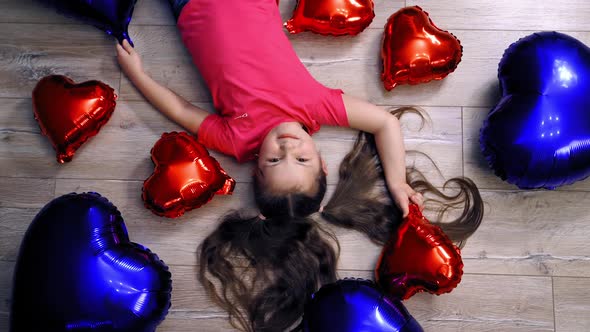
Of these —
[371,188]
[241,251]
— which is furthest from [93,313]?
[371,188]

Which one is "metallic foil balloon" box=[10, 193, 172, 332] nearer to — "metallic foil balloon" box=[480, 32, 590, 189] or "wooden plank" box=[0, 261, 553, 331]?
"wooden plank" box=[0, 261, 553, 331]

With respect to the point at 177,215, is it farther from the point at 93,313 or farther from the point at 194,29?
the point at 194,29

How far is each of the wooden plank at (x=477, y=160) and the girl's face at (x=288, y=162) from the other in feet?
1.18

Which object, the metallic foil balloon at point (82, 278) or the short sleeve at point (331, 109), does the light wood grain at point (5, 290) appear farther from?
the short sleeve at point (331, 109)

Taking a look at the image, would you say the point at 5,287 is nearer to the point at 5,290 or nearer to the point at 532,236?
the point at 5,290

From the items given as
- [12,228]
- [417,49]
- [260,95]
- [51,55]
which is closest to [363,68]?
[417,49]

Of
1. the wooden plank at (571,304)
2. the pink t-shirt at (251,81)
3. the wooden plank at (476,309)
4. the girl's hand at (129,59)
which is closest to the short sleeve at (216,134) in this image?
the pink t-shirt at (251,81)

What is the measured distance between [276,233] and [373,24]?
0.55m

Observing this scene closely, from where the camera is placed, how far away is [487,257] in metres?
1.31

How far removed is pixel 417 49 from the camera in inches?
51.1

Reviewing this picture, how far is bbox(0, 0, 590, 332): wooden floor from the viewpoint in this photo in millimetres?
1293

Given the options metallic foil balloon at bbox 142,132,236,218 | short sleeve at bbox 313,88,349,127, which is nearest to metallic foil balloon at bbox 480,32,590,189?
short sleeve at bbox 313,88,349,127

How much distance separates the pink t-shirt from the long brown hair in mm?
120

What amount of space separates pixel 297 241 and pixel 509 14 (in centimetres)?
74
